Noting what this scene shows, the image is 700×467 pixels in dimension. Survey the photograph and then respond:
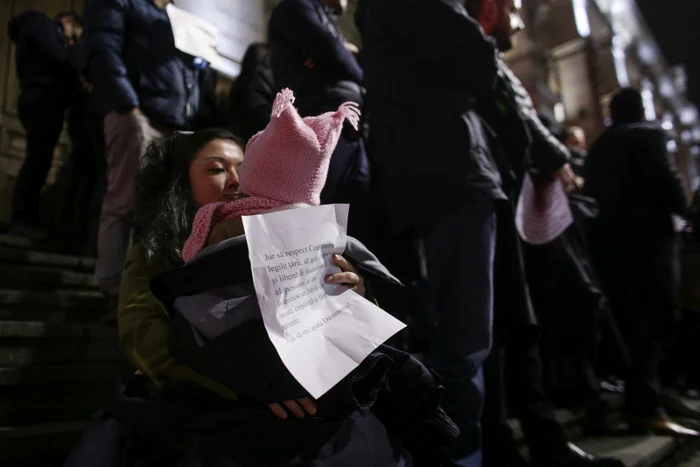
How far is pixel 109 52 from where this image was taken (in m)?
2.48

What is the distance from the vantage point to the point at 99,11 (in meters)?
2.54

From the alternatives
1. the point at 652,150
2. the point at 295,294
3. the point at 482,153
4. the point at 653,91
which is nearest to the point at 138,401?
the point at 295,294

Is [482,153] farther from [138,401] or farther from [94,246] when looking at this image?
[94,246]

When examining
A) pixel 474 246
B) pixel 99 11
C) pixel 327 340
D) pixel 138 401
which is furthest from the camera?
pixel 99 11

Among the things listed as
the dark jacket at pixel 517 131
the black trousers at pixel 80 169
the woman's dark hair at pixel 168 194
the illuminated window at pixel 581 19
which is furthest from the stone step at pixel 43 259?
the illuminated window at pixel 581 19

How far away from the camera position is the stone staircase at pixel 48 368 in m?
1.66

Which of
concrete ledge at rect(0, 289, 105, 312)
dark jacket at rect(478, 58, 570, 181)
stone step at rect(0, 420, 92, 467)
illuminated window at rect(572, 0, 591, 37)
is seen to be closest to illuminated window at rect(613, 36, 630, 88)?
illuminated window at rect(572, 0, 591, 37)

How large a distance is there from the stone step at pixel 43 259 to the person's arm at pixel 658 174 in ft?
10.9

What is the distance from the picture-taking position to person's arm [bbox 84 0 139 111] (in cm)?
241

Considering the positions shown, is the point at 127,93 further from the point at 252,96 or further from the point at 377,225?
the point at 377,225

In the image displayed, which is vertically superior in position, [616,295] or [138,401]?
[138,401]

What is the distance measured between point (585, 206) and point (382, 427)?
249cm

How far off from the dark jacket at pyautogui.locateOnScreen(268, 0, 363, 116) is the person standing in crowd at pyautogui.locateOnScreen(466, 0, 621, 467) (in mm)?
567

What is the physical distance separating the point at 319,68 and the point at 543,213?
3.75ft
